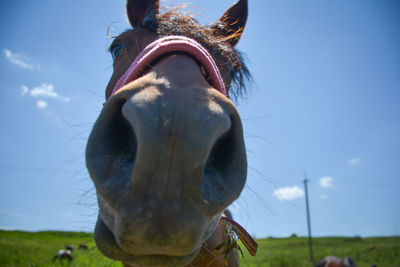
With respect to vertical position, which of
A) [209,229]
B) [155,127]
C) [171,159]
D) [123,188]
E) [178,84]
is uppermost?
[178,84]

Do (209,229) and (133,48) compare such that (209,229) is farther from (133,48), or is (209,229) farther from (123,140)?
(133,48)

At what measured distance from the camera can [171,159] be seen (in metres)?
0.88

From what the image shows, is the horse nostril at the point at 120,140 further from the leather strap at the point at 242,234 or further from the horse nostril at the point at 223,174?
the leather strap at the point at 242,234

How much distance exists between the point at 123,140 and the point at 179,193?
1.45 feet

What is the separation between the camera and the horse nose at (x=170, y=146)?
0.87 metres

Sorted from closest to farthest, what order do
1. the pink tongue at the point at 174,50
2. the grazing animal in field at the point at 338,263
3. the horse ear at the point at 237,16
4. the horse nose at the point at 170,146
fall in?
the horse nose at the point at 170,146 → the pink tongue at the point at 174,50 → the horse ear at the point at 237,16 → the grazing animal in field at the point at 338,263

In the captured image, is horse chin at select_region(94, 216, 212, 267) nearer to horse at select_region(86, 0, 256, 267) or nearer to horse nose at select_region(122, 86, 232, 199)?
horse at select_region(86, 0, 256, 267)

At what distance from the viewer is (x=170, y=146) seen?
88cm

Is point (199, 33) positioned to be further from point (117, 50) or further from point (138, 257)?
point (138, 257)

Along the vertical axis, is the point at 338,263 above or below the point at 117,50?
below

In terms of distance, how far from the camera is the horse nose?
2.87 feet

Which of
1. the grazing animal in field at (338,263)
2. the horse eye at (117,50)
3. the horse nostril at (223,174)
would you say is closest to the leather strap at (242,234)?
the horse nostril at (223,174)

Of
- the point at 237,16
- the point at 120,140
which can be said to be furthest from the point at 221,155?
the point at 237,16

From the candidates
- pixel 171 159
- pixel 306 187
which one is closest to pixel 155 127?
pixel 171 159
